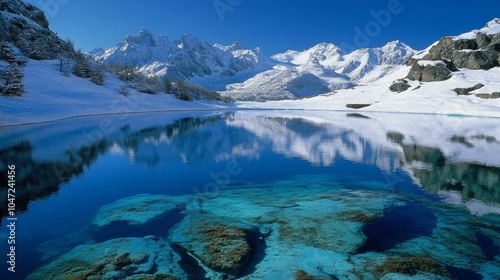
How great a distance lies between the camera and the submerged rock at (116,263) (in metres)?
8.34

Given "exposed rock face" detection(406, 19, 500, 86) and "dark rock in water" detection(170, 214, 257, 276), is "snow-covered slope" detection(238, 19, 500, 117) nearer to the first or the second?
"exposed rock face" detection(406, 19, 500, 86)

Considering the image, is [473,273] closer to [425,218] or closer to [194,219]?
[425,218]

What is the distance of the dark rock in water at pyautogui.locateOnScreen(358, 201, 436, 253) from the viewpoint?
1043 centimetres

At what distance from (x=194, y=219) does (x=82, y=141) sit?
25274 millimetres

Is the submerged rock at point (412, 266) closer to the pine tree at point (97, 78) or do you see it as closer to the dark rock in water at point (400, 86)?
the pine tree at point (97, 78)

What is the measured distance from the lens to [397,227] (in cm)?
1175

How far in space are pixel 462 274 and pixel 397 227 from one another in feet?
11.0

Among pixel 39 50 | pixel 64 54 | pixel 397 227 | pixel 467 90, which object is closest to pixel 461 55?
pixel 467 90

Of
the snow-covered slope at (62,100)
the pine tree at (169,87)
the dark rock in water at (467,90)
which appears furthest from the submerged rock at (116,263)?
the dark rock in water at (467,90)

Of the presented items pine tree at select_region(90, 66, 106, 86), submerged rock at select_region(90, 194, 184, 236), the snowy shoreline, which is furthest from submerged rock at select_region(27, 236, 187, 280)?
pine tree at select_region(90, 66, 106, 86)

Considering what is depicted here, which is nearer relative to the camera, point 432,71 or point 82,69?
point 82,69

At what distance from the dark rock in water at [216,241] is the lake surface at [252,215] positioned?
52 millimetres

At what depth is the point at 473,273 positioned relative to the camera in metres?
8.50

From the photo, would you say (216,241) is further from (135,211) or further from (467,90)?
(467,90)
